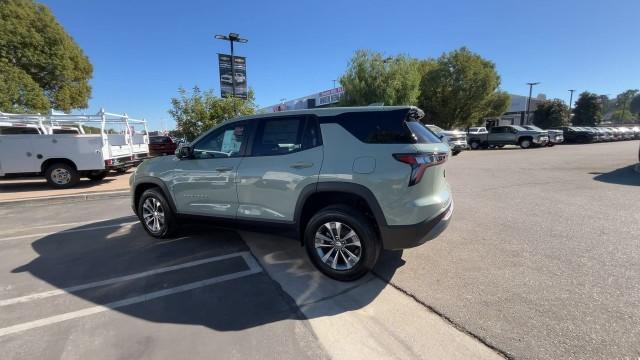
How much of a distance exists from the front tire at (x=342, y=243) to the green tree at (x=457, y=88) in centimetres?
3195

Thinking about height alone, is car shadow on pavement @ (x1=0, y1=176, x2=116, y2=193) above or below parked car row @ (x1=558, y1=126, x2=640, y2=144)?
below

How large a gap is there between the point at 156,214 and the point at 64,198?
18.0 feet

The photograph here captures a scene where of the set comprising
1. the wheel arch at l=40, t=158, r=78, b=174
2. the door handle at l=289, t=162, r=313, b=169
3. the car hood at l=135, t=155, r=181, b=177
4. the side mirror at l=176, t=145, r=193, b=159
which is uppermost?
the side mirror at l=176, t=145, r=193, b=159

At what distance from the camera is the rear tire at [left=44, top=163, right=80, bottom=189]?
9.46m

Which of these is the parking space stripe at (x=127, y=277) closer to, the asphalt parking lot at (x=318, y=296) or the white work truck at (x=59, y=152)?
the asphalt parking lot at (x=318, y=296)

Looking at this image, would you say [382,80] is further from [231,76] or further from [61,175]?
[61,175]

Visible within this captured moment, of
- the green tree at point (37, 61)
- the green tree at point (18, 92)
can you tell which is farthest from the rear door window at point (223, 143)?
the green tree at point (37, 61)

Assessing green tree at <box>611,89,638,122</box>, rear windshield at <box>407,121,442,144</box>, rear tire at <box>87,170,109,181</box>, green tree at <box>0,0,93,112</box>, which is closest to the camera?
rear windshield at <box>407,121,442,144</box>

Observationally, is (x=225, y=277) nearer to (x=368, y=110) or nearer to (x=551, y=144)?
(x=368, y=110)

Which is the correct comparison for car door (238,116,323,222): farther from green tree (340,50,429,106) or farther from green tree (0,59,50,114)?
green tree (340,50,429,106)

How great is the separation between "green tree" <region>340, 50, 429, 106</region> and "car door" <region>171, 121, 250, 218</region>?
24147 millimetres

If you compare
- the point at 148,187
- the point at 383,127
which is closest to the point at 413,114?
the point at 383,127

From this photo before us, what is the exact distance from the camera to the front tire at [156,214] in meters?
4.68

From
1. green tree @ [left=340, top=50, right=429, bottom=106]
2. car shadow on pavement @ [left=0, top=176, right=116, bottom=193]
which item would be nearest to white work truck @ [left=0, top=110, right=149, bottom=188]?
car shadow on pavement @ [left=0, top=176, right=116, bottom=193]
